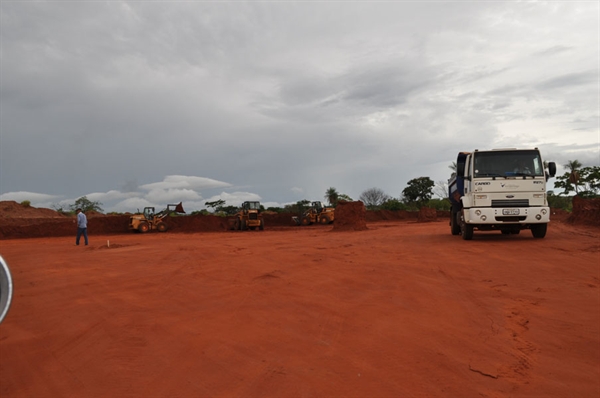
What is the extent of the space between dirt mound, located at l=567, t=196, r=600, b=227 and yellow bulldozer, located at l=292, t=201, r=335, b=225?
2024 cm

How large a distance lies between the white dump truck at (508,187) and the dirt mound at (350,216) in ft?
45.2

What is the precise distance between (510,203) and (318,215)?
94.2 ft

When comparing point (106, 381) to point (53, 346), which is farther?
point (53, 346)

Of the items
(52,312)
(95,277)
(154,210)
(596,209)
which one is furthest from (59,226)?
(596,209)

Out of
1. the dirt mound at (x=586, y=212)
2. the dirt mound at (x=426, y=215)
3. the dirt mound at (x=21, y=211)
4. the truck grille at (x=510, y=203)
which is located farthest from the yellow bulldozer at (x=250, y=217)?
the dirt mound at (x=21, y=211)

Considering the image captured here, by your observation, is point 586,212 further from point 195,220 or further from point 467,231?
point 195,220

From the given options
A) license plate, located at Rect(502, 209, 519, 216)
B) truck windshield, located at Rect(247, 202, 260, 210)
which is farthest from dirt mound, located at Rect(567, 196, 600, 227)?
truck windshield, located at Rect(247, 202, 260, 210)

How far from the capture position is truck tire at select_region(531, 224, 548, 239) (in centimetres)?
1550

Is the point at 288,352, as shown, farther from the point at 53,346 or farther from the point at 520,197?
the point at 520,197

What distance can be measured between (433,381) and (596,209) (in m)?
23.5

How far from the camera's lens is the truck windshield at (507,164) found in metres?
14.4

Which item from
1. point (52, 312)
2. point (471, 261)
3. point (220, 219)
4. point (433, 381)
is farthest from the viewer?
point (220, 219)

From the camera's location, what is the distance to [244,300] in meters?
7.24

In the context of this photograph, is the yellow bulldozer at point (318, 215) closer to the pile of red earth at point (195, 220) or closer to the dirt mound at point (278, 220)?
the pile of red earth at point (195, 220)
